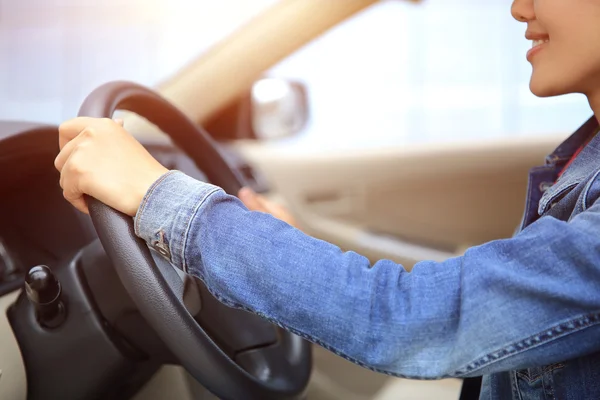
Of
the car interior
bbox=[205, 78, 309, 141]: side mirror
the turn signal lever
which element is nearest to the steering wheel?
the car interior

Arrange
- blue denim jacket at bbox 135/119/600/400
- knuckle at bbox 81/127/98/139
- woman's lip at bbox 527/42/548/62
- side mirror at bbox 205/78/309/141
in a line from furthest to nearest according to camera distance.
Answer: side mirror at bbox 205/78/309/141 < woman's lip at bbox 527/42/548/62 < knuckle at bbox 81/127/98/139 < blue denim jacket at bbox 135/119/600/400

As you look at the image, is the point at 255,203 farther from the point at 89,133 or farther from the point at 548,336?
the point at 548,336

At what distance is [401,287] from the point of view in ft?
1.97

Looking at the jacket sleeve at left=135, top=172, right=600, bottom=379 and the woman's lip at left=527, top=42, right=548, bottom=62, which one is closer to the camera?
the jacket sleeve at left=135, top=172, right=600, bottom=379

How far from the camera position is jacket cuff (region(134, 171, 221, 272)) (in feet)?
2.05

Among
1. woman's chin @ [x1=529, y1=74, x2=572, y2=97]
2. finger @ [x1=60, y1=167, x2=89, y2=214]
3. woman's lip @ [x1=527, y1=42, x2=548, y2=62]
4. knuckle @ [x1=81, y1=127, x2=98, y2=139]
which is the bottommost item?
finger @ [x1=60, y1=167, x2=89, y2=214]

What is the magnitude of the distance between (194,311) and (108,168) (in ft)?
0.82

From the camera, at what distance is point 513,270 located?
0.57 metres

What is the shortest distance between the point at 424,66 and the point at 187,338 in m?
7.62

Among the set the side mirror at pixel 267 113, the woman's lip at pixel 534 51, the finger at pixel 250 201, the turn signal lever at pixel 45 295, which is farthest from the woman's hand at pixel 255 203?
the side mirror at pixel 267 113

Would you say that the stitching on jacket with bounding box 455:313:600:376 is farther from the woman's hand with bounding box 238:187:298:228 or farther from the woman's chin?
the woman's hand with bounding box 238:187:298:228

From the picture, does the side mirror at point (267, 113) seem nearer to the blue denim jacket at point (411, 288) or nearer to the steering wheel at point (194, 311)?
the steering wheel at point (194, 311)

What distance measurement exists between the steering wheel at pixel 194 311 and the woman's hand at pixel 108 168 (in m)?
0.02

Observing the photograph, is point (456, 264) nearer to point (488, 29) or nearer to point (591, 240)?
point (591, 240)
